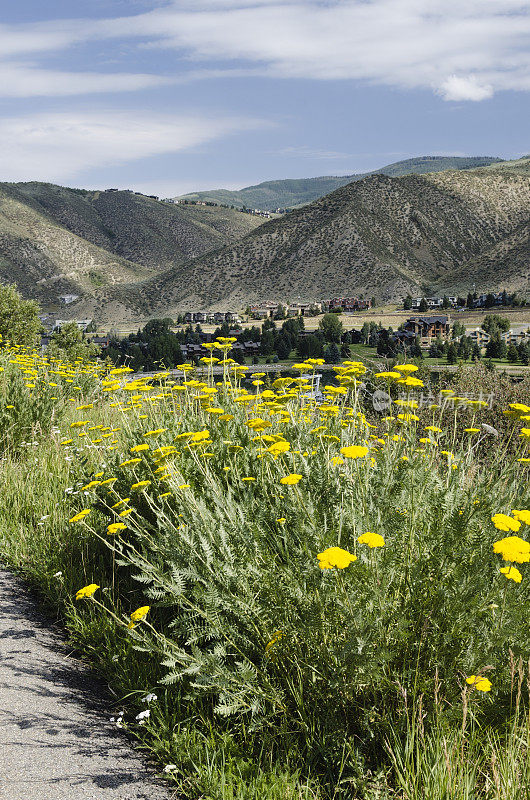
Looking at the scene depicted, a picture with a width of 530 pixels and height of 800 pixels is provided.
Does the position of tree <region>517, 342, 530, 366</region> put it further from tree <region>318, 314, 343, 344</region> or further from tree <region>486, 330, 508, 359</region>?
tree <region>318, 314, 343, 344</region>

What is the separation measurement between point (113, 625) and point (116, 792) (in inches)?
48.0

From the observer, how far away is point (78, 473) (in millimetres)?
4828

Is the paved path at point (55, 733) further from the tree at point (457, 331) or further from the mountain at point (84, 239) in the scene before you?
the mountain at point (84, 239)

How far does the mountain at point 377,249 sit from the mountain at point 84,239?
70.4 ft

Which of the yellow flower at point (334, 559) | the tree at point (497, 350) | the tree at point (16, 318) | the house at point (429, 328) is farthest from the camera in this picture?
the house at point (429, 328)

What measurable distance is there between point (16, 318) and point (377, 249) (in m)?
97.0

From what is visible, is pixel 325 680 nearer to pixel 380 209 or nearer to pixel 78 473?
pixel 78 473

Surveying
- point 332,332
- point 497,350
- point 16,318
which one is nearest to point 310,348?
point 332,332

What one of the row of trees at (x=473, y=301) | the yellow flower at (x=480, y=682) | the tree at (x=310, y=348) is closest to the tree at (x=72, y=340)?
the tree at (x=310, y=348)

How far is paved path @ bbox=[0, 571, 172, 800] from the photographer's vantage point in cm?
222

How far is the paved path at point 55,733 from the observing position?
2.22 meters

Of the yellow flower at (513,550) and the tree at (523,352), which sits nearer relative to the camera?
the yellow flower at (513,550)

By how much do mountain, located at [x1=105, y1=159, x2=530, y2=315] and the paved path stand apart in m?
102

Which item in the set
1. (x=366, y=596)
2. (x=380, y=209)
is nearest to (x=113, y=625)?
(x=366, y=596)
